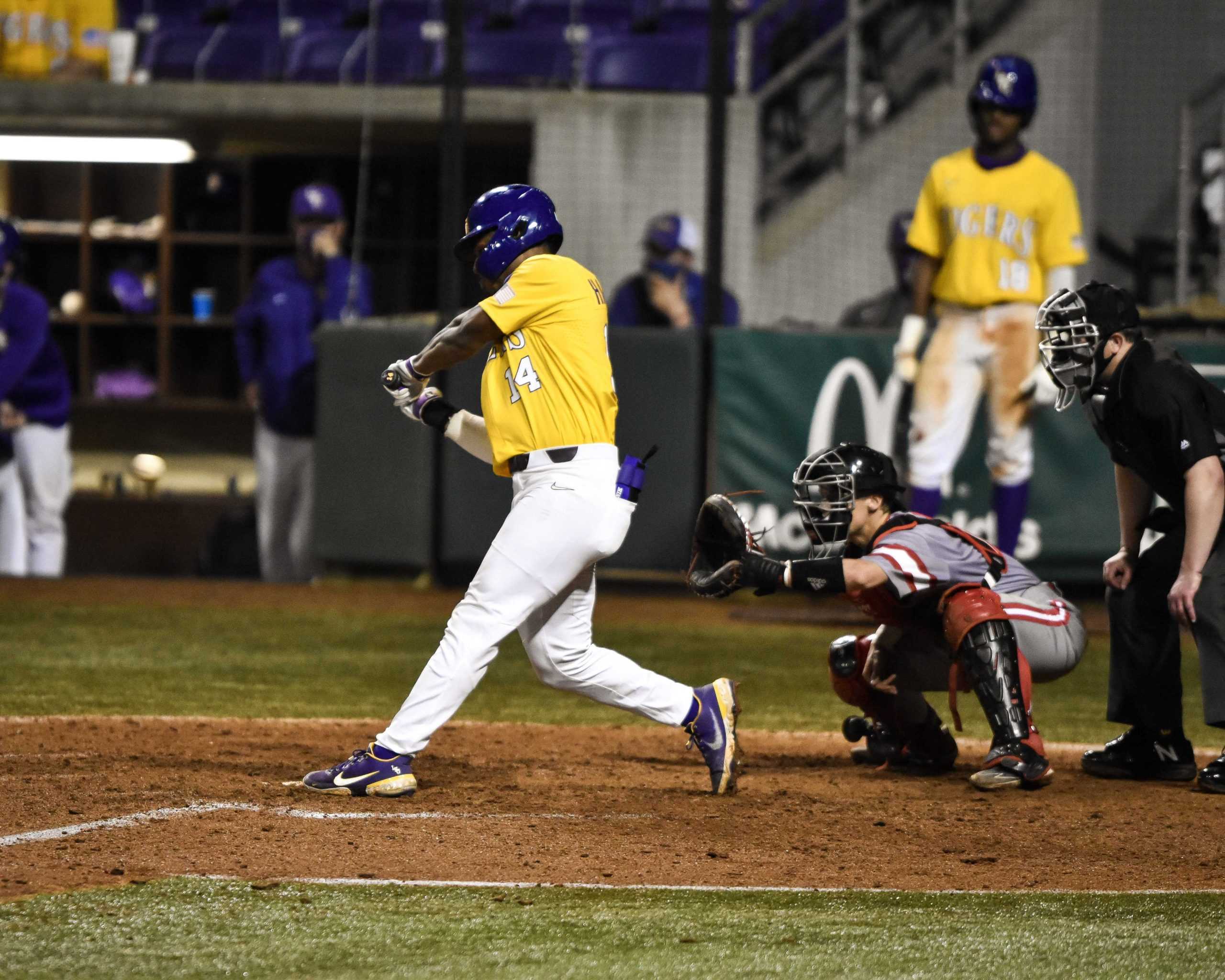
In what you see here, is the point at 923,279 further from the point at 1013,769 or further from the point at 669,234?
the point at 1013,769

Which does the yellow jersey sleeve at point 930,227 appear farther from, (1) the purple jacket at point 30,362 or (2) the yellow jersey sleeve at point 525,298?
(1) the purple jacket at point 30,362

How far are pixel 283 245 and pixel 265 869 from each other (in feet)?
39.7

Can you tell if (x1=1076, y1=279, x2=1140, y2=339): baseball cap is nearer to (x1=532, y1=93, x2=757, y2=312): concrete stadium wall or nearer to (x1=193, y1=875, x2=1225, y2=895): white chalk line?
(x1=193, y1=875, x2=1225, y2=895): white chalk line

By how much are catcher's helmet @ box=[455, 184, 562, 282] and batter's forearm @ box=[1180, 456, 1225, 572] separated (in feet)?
6.18

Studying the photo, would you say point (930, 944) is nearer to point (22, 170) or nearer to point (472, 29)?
point (472, 29)

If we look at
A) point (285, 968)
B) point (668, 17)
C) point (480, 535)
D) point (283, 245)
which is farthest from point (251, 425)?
point (285, 968)

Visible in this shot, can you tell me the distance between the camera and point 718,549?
4668 millimetres

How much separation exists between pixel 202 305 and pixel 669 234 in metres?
6.81

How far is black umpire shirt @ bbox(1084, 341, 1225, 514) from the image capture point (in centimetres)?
486

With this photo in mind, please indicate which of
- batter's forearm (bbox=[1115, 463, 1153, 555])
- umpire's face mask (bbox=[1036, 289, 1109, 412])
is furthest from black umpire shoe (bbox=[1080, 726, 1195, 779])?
umpire's face mask (bbox=[1036, 289, 1109, 412])

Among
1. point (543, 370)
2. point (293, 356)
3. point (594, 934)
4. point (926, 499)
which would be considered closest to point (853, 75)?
point (293, 356)

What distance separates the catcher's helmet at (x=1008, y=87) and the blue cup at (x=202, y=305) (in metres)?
8.90

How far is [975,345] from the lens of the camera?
26.9ft

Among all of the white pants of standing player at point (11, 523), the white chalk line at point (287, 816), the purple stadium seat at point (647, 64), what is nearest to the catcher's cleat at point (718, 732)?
the white chalk line at point (287, 816)
